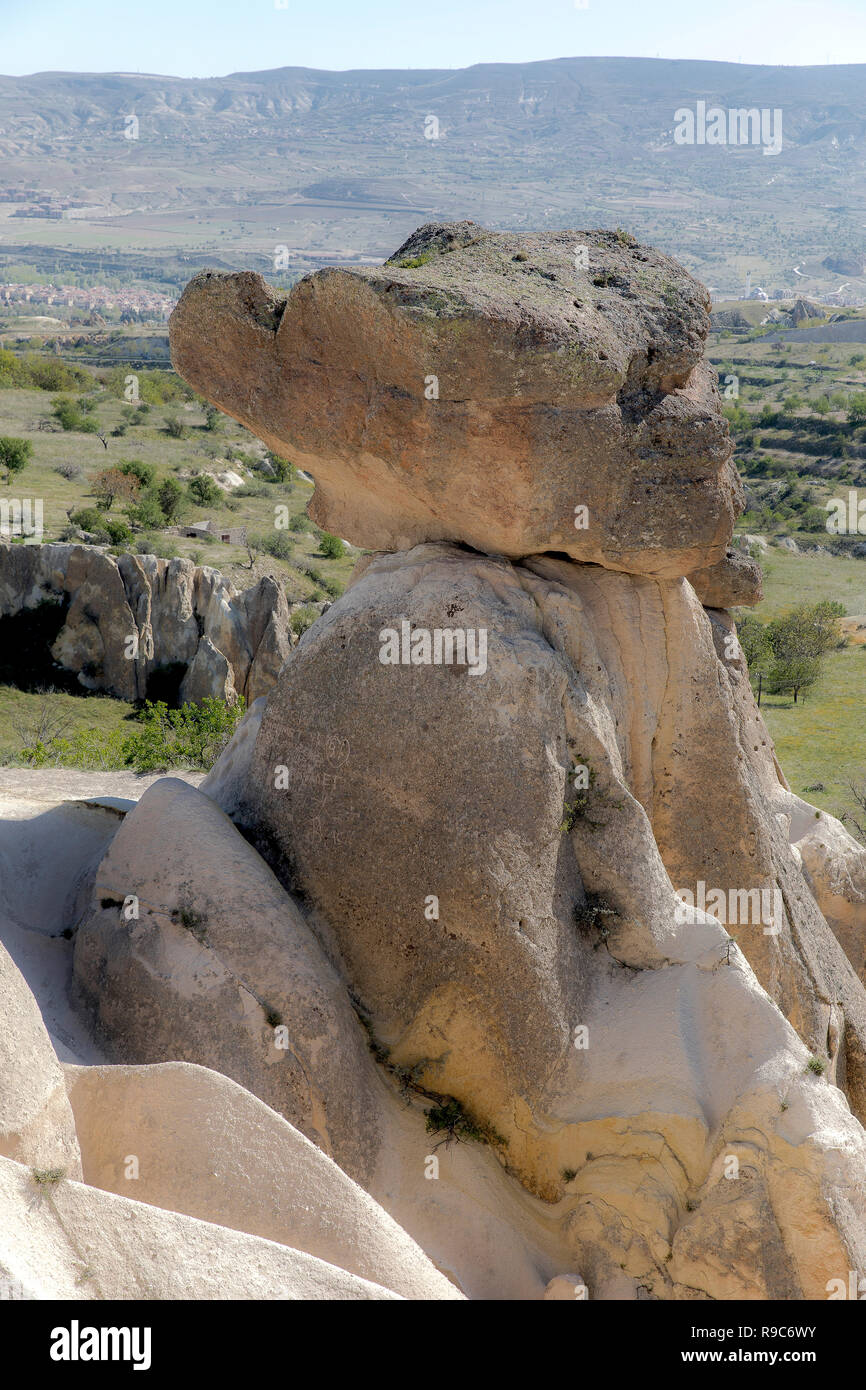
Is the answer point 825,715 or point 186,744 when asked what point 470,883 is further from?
point 825,715

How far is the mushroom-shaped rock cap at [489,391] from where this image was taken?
19.6 ft

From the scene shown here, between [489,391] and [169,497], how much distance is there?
3319 cm

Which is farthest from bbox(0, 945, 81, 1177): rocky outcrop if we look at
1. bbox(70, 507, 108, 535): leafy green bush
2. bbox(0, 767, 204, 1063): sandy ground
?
bbox(70, 507, 108, 535): leafy green bush

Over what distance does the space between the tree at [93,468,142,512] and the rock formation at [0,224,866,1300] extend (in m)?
30.9

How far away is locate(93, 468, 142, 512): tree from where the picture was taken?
1423 inches

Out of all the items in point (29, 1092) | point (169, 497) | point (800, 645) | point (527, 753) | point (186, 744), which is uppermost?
point (527, 753)

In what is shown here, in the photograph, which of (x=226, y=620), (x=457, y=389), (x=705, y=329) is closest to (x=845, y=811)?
(x=226, y=620)

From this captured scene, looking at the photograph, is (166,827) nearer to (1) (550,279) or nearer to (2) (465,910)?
(2) (465,910)

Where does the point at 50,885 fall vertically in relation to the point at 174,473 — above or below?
above

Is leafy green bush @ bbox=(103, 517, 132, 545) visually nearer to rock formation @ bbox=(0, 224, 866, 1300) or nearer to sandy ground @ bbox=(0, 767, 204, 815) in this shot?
sandy ground @ bbox=(0, 767, 204, 815)

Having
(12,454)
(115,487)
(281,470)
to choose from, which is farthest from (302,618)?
(281,470)

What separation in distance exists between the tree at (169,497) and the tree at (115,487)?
742 millimetres

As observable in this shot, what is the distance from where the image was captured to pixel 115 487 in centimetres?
3656

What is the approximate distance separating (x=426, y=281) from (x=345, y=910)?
324 centimetres
